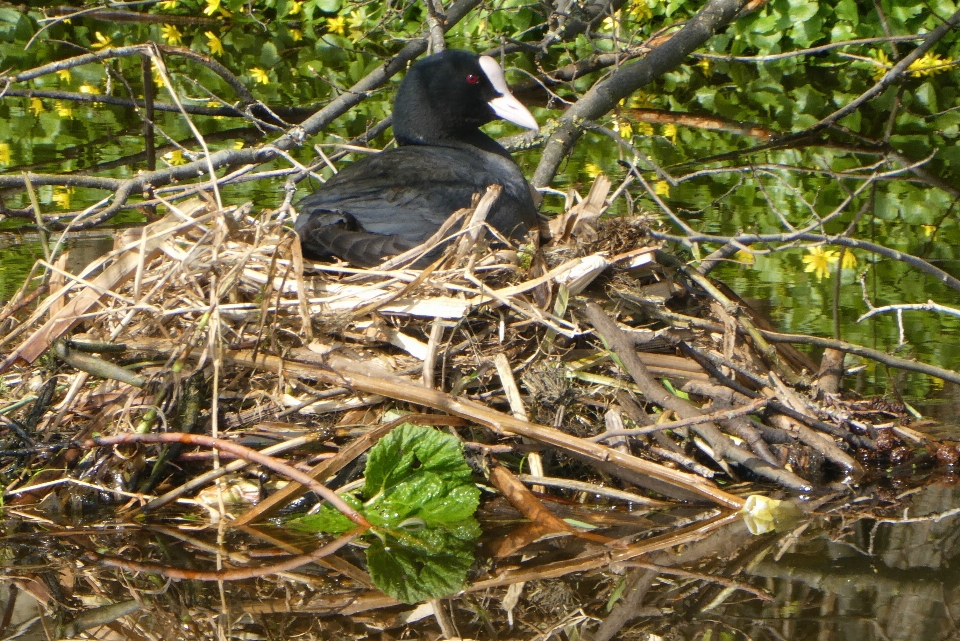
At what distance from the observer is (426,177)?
10.8ft

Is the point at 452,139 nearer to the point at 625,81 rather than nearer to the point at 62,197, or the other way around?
the point at 625,81

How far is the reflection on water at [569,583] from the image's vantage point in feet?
6.68

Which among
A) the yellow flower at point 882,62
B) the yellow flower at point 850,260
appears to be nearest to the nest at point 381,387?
the yellow flower at point 850,260

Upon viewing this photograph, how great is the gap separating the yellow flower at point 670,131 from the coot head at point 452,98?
10.0 feet

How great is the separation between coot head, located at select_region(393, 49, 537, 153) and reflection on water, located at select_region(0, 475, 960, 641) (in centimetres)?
177

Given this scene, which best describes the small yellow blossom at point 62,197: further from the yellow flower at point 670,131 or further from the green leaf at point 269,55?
the green leaf at point 269,55

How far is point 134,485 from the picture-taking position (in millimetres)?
2746

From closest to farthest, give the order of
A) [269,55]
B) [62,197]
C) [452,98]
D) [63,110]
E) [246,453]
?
[246,453] < [452,98] < [62,197] < [63,110] < [269,55]

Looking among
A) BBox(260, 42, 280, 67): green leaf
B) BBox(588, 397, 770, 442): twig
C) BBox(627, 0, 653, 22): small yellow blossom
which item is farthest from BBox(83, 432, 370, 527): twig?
BBox(260, 42, 280, 67): green leaf

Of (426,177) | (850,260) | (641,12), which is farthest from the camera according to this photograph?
(641,12)

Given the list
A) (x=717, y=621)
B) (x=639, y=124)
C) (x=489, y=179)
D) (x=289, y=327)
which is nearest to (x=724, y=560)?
(x=717, y=621)

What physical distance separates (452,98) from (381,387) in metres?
1.57

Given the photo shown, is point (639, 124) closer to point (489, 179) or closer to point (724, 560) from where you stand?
point (489, 179)

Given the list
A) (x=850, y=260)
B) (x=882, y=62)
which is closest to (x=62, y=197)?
(x=850, y=260)
